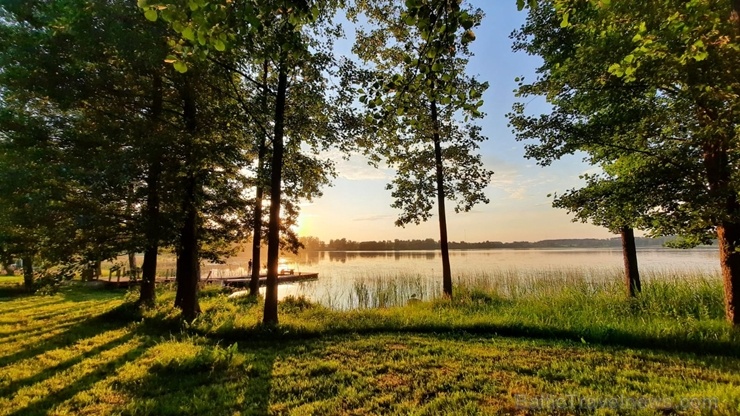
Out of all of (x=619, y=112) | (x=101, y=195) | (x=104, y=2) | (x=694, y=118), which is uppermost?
(x=104, y=2)

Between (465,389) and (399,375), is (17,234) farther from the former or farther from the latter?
(465,389)

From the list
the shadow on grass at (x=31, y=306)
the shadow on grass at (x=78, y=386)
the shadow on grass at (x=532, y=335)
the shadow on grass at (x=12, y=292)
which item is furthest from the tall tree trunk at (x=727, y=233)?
the shadow on grass at (x=12, y=292)

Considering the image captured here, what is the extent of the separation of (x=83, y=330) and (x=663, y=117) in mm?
13684

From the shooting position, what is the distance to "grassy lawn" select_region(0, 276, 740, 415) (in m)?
4.10

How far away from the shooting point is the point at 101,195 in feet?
25.8

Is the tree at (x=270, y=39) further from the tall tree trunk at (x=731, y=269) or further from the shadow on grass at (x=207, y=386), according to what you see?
the tall tree trunk at (x=731, y=269)

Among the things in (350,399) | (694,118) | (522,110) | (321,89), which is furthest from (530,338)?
(321,89)

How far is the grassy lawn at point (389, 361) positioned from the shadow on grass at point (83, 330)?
0.04m

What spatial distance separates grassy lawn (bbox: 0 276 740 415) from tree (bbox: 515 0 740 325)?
2.35 m

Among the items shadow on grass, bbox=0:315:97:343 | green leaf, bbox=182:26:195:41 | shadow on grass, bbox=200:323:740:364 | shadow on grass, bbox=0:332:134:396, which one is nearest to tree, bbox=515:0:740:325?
shadow on grass, bbox=200:323:740:364

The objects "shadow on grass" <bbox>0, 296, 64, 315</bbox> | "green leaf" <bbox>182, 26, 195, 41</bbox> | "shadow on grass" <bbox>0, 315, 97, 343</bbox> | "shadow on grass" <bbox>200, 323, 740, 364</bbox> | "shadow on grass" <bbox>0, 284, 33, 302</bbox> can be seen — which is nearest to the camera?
"green leaf" <bbox>182, 26, 195, 41</bbox>

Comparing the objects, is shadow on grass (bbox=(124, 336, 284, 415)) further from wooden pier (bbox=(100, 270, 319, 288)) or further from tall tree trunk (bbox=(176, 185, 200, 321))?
wooden pier (bbox=(100, 270, 319, 288))

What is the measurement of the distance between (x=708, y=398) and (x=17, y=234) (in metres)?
13.3

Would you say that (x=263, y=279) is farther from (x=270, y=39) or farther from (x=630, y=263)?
(x=270, y=39)
